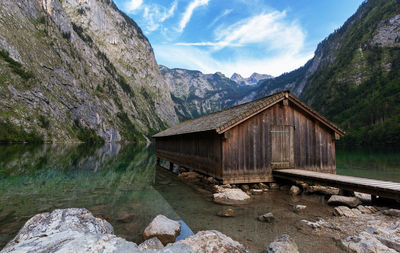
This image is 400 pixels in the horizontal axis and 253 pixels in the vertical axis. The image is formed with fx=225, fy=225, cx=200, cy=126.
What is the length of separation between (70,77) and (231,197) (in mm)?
102036

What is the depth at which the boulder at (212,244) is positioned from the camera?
511 centimetres

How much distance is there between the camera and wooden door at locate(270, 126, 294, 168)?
1370 cm

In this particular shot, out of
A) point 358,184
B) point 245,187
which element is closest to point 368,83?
point 245,187

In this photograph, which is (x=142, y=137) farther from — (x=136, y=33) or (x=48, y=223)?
(x=48, y=223)

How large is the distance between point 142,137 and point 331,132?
123614mm

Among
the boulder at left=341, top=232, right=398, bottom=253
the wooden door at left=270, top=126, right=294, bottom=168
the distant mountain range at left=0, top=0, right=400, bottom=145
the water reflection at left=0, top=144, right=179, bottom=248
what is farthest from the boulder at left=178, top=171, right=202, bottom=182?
the distant mountain range at left=0, top=0, right=400, bottom=145

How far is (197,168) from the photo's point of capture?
54.8ft

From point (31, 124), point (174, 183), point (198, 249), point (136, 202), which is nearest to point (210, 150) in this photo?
Answer: point (174, 183)

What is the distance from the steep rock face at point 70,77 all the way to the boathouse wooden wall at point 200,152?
220 feet

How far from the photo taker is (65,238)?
465cm

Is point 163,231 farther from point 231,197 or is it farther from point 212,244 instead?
point 231,197

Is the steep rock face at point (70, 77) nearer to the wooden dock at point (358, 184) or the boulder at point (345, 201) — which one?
the wooden dock at point (358, 184)

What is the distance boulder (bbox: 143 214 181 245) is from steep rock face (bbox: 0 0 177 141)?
253ft

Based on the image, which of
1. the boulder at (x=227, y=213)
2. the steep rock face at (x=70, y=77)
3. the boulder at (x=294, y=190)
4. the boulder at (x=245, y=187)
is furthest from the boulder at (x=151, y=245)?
the steep rock face at (x=70, y=77)
